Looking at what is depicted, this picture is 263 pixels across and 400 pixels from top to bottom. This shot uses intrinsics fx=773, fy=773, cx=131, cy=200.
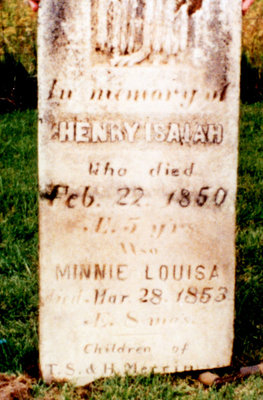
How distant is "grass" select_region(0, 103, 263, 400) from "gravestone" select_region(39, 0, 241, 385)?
0.31ft

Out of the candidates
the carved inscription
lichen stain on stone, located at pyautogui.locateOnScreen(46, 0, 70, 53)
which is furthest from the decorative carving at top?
the carved inscription

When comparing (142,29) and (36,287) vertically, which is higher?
(142,29)

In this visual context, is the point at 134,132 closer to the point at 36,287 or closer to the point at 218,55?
the point at 218,55

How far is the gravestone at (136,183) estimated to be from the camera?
107 inches

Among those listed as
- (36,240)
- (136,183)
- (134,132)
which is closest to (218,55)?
(134,132)

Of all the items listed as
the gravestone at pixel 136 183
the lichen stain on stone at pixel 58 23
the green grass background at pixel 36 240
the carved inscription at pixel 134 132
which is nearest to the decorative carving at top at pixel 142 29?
the gravestone at pixel 136 183

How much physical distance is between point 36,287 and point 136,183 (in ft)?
3.77

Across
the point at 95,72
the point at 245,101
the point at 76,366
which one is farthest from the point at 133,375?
the point at 245,101

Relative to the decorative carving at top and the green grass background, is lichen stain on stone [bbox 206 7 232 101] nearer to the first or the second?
the decorative carving at top

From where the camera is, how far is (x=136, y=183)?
279 cm

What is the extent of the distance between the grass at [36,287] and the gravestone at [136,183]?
9cm

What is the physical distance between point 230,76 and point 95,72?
49cm

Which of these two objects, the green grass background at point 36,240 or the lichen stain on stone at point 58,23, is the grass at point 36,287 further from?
the lichen stain on stone at point 58,23

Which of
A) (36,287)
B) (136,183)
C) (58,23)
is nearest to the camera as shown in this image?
(58,23)
